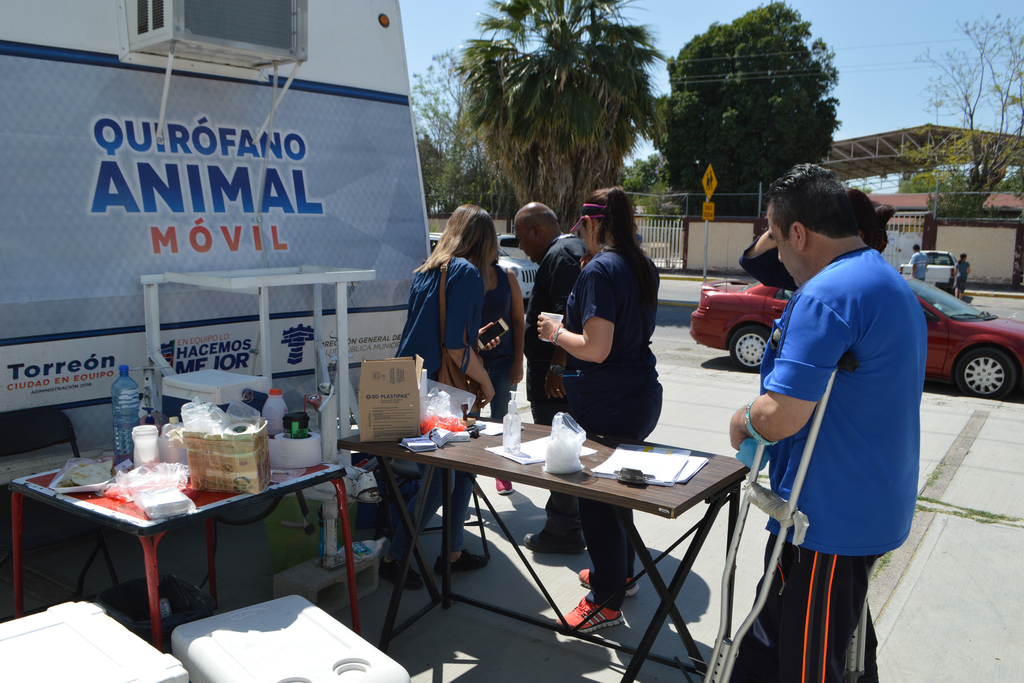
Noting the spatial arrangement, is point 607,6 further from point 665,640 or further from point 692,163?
point 692,163

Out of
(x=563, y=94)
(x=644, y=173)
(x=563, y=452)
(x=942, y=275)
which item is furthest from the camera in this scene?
(x=644, y=173)

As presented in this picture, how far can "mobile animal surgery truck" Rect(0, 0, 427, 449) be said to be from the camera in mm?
3363

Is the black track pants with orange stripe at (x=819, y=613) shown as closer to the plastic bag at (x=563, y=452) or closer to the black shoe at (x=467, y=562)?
the plastic bag at (x=563, y=452)

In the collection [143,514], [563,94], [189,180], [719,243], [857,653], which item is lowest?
[857,653]

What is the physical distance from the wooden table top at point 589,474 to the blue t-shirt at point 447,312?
2.29ft

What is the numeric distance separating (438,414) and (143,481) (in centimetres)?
120

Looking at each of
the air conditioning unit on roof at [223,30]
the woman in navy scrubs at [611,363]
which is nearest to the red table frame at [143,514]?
the woman in navy scrubs at [611,363]

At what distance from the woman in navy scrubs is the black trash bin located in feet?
5.17

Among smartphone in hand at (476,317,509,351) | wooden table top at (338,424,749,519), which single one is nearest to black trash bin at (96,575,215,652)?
wooden table top at (338,424,749,519)

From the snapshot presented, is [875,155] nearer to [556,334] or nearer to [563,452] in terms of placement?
[556,334]

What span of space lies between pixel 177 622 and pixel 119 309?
1.69 metres

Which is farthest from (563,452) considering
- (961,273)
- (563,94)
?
(961,273)

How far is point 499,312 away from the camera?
14.4ft

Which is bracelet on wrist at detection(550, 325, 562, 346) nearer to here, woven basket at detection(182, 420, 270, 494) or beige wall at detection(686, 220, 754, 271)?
woven basket at detection(182, 420, 270, 494)
